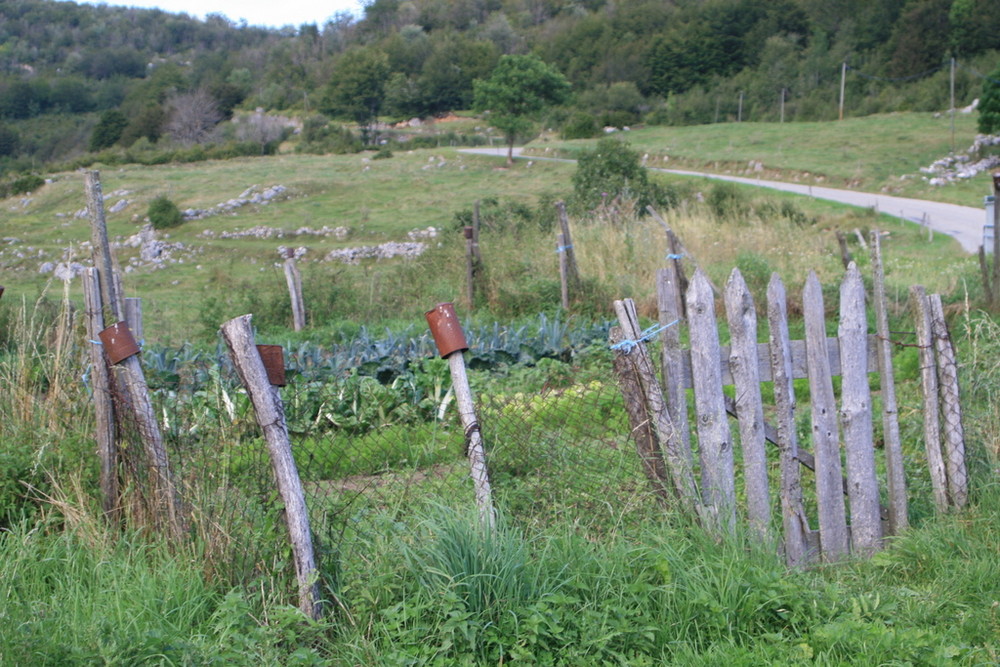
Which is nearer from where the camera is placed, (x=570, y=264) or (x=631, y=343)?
(x=631, y=343)

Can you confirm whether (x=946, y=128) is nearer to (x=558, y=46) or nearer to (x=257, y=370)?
(x=257, y=370)

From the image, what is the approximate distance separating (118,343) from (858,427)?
337 centimetres

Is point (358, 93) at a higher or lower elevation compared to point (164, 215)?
higher

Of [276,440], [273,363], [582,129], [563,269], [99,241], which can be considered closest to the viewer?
[276,440]

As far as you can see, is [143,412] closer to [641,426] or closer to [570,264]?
[641,426]

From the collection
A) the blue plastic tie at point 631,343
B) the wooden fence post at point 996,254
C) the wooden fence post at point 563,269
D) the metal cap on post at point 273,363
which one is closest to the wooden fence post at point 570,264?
the wooden fence post at point 563,269

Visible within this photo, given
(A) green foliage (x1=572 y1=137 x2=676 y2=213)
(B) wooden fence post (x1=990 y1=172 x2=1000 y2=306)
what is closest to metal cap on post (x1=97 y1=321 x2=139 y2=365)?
(B) wooden fence post (x1=990 y1=172 x2=1000 y2=306)

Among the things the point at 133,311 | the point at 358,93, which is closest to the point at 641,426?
the point at 133,311

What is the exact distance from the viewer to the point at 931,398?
4.23 m

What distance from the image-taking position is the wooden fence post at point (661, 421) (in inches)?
149

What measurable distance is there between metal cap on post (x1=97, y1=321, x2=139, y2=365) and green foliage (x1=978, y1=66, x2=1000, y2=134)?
37042 mm

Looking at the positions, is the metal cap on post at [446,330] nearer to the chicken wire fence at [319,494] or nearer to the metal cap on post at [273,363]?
the chicken wire fence at [319,494]

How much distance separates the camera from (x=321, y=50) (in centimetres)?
10075

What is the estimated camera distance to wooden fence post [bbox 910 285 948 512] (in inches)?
166
